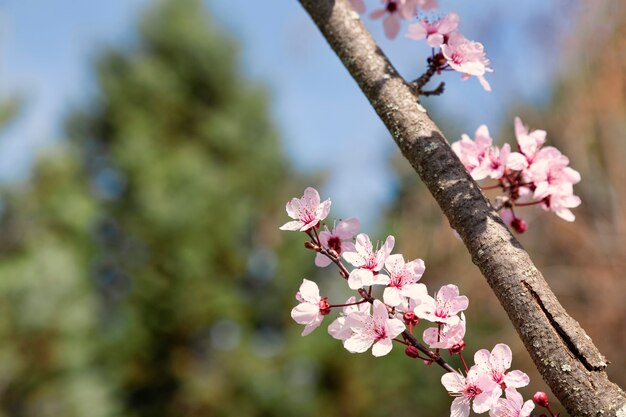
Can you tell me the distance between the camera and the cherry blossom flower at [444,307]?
801 millimetres

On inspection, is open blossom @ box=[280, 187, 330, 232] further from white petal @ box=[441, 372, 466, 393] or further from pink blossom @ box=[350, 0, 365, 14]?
pink blossom @ box=[350, 0, 365, 14]

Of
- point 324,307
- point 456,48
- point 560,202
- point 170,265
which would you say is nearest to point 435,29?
point 456,48

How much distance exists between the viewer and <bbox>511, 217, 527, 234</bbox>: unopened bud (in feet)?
3.60

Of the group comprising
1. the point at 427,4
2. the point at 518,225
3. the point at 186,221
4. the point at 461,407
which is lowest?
the point at 461,407

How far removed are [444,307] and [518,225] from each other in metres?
0.36

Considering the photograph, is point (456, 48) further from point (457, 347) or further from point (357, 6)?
point (457, 347)

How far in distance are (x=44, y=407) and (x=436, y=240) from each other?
162 inches

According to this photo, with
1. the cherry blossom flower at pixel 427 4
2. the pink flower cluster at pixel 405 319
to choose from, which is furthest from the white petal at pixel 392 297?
the cherry blossom flower at pixel 427 4

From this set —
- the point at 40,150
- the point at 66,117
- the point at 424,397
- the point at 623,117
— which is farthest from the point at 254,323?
the point at 623,117

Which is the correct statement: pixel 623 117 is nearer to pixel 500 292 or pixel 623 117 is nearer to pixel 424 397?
pixel 424 397

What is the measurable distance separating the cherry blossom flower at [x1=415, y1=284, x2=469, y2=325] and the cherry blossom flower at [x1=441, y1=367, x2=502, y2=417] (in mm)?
63

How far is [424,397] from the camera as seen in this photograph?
362 inches

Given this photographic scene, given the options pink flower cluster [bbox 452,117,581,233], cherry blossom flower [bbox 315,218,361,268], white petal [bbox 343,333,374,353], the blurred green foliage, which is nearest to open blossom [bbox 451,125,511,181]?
pink flower cluster [bbox 452,117,581,233]

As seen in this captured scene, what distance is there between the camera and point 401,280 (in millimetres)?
833
